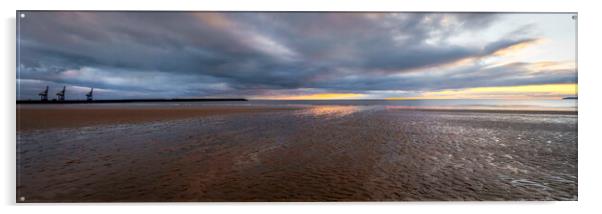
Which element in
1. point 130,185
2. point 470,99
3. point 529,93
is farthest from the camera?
point 470,99

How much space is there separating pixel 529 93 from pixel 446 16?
7.43 feet

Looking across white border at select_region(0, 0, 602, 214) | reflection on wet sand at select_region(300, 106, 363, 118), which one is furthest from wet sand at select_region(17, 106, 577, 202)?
reflection on wet sand at select_region(300, 106, 363, 118)

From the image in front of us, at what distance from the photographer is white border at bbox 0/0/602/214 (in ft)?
11.7
